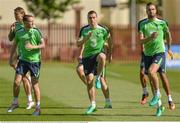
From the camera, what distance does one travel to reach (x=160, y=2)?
5806cm

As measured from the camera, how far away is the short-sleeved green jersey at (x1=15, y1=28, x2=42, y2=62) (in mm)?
14000

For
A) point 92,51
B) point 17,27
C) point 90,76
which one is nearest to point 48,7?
point 17,27

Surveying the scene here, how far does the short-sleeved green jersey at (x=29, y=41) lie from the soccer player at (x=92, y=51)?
2.76 feet

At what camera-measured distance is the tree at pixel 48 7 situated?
159ft

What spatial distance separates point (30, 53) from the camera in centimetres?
1412

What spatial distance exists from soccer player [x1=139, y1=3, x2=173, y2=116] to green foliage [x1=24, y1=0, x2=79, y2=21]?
34.2m

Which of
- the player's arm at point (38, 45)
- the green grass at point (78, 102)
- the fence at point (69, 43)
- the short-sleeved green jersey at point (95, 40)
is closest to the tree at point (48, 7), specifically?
the fence at point (69, 43)

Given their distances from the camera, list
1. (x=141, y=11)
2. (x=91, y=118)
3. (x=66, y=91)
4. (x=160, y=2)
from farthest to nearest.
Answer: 1. (x=141, y=11)
2. (x=160, y=2)
3. (x=66, y=91)
4. (x=91, y=118)

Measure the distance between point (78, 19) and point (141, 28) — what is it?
36.2 m

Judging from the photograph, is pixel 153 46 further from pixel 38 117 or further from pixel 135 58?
pixel 135 58

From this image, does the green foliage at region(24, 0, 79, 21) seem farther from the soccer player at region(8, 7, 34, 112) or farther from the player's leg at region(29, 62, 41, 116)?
the player's leg at region(29, 62, 41, 116)

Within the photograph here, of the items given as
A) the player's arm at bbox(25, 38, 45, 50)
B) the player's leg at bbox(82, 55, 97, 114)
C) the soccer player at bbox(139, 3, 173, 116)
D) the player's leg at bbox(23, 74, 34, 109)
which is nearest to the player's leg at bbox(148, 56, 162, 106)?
the soccer player at bbox(139, 3, 173, 116)

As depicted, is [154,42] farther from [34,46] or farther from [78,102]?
[78,102]

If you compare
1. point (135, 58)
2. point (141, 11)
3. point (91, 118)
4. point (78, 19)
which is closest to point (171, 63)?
point (135, 58)
